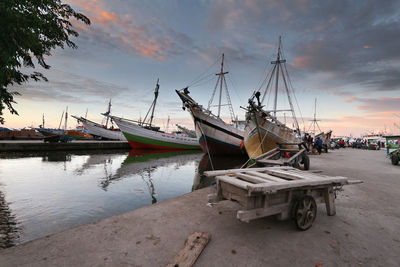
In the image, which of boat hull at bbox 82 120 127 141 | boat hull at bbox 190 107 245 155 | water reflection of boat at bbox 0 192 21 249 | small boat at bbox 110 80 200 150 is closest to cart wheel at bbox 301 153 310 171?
water reflection of boat at bbox 0 192 21 249

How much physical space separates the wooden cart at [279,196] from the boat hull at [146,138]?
3020 centimetres

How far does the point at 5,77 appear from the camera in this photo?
5348mm

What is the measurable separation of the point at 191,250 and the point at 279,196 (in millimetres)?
1689

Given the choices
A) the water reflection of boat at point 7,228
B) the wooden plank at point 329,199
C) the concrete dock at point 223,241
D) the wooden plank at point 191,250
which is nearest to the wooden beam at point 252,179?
the concrete dock at point 223,241

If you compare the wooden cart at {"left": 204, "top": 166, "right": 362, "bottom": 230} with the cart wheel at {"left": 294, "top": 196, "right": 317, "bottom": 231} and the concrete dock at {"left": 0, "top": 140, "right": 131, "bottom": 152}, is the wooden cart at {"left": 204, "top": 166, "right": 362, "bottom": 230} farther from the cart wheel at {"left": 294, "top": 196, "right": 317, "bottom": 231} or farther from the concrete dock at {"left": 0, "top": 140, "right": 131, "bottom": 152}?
the concrete dock at {"left": 0, "top": 140, "right": 131, "bottom": 152}

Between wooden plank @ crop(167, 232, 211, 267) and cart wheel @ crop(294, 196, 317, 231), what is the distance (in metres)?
1.61

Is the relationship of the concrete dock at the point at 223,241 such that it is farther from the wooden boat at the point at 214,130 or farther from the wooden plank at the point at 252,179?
the wooden boat at the point at 214,130

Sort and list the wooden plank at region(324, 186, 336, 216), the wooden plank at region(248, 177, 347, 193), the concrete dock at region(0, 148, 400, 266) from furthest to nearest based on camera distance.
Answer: the wooden plank at region(324, 186, 336, 216) → the wooden plank at region(248, 177, 347, 193) → the concrete dock at region(0, 148, 400, 266)

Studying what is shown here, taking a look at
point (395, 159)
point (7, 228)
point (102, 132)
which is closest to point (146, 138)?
point (102, 132)

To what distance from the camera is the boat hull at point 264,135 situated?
14.3 metres

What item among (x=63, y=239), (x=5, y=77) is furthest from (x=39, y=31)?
(x=63, y=239)

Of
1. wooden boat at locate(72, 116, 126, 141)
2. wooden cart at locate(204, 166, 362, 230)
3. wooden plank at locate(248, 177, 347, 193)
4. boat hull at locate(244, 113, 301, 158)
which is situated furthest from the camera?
wooden boat at locate(72, 116, 126, 141)

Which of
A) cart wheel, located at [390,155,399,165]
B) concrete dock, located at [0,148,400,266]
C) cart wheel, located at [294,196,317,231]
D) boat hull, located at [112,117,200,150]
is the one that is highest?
boat hull, located at [112,117,200,150]

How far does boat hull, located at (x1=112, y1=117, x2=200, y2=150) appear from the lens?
3151 centimetres
